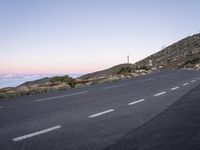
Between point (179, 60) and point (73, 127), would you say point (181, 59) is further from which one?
point (73, 127)

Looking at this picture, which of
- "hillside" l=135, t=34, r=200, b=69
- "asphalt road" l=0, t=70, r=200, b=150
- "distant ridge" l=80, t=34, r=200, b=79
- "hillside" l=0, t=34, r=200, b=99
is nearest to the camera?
"asphalt road" l=0, t=70, r=200, b=150

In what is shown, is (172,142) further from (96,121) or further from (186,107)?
(186,107)

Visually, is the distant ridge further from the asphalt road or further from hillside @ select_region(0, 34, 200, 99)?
the asphalt road

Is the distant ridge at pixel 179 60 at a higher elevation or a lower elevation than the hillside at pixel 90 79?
higher

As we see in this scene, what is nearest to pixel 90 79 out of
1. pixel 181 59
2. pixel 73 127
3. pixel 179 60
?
pixel 73 127

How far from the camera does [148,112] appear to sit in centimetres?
895

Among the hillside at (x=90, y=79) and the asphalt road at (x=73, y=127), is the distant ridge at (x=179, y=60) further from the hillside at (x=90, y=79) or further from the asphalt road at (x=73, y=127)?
the asphalt road at (x=73, y=127)

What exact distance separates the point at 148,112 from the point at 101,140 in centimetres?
351

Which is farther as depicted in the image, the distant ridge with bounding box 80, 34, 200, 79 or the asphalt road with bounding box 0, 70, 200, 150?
the distant ridge with bounding box 80, 34, 200, 79

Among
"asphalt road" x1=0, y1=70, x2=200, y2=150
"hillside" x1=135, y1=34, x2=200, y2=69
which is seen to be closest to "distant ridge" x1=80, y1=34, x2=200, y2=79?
"hillside" x1=135, y1=34, x2=200, y2=69

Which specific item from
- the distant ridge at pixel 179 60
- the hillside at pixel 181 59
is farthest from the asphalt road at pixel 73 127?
the hillside at pixel 181 59

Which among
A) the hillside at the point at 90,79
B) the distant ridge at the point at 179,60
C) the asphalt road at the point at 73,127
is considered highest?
the distant ridge at the point at 179,60

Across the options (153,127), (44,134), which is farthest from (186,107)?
(44,134)

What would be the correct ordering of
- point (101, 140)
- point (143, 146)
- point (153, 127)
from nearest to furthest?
point (143, 146) → point (101, 140) → point (153, 127)
